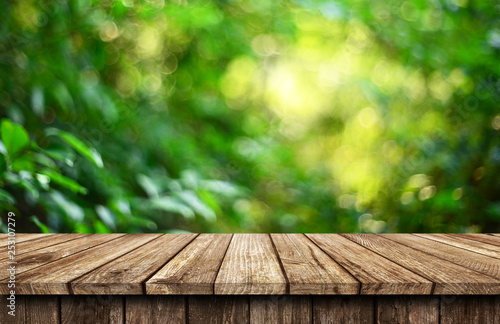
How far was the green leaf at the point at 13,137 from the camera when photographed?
2.58 feet

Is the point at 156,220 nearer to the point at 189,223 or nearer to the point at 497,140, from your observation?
the point at 189,223

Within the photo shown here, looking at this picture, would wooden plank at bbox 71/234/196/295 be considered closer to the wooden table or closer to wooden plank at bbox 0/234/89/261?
the wooden table

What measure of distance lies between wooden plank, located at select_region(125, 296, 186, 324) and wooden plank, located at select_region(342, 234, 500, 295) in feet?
1.21

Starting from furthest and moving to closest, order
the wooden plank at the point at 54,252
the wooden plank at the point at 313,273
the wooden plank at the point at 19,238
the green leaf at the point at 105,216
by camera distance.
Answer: the green leaf at the point at 105,216
the wooden plank at the point at 19,238
the wooden plank at the point at 54,252
the wooden plank at the point at 313,273

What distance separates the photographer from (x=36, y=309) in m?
0.58

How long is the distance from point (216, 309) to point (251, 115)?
4.62 feet

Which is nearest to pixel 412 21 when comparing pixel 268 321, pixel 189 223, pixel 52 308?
pixel 189 223

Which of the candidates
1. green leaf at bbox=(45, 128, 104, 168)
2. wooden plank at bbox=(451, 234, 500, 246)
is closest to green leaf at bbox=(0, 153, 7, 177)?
green leaf at bbox=(45, 128, 104, 168)

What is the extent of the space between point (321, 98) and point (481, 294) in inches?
69.2

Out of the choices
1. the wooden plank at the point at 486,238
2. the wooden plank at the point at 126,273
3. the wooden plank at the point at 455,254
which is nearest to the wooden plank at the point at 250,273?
the wooden plank at the point at 126,273

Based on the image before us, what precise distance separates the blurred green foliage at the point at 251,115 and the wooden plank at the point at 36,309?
0.36 m

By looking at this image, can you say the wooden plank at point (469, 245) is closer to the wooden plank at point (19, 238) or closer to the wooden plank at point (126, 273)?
the wooden plank at point (126, 273)

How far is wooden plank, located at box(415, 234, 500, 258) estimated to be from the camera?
0.81 meters

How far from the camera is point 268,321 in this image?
58cm
